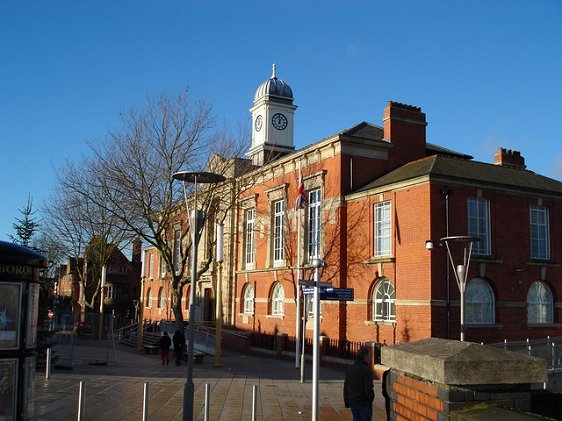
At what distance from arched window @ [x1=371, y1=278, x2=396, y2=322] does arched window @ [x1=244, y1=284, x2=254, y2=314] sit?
11731 millimetres

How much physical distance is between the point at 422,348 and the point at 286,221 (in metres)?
28.4

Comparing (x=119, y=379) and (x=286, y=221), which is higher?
(x=286, y=221)

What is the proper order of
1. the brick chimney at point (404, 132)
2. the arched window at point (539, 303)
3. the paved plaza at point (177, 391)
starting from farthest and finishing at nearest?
the brick chimney at point (404, 132) → the arched window at point (539, 303) → the paved plaza at point (177, 391)

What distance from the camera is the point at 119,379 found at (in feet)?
63.3

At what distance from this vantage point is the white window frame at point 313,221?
3008 cm

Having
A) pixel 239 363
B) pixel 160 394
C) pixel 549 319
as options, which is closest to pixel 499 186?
pixel 549 319

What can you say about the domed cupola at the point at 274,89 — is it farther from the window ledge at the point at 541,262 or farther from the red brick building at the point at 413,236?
the window ledge at the point at 541,262

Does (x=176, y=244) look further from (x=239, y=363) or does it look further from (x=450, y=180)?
(x=450, y=180)

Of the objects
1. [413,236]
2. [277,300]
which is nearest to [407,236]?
[413,236]

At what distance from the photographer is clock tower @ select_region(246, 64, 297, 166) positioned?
139 feet

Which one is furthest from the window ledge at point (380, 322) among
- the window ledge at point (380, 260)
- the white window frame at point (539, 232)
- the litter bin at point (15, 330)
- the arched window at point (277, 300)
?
the litter bin at point (15, 330)

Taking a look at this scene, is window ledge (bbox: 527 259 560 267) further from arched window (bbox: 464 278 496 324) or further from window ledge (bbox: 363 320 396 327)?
window ledge (bbox: 363 320 396 327)

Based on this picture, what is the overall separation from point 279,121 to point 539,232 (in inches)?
849

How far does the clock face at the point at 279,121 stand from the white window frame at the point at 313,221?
1304cm
